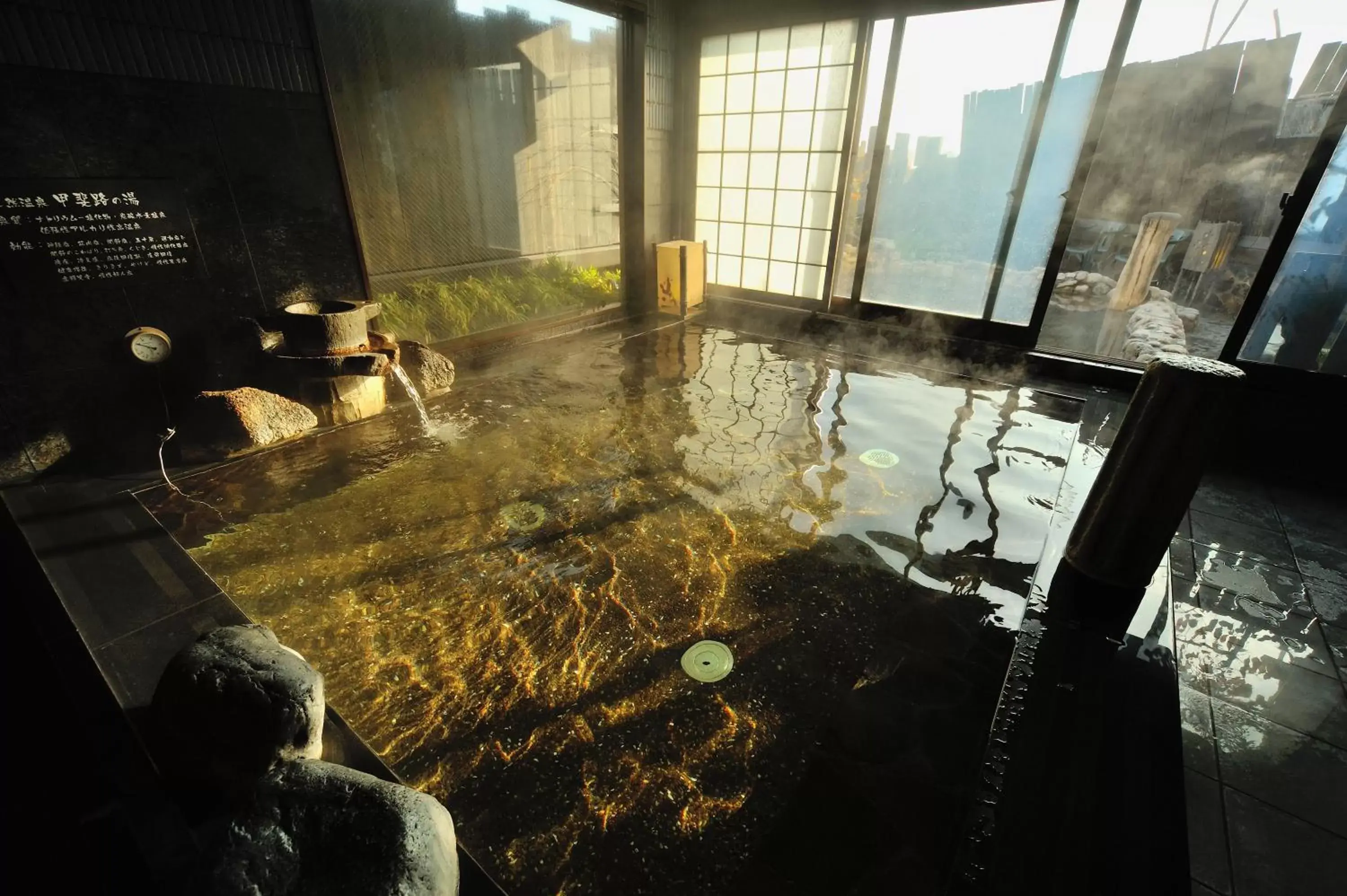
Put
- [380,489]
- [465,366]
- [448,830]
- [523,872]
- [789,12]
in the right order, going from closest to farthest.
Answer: [448,830] → [523,872] → [380,489] → [465,366] → [789,12]

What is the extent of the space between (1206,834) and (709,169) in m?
8.34

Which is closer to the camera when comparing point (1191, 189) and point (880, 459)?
point (880, 459)

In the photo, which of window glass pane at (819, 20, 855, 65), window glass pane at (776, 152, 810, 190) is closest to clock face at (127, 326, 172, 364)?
window glass pane at (776, 152, 810, 190)

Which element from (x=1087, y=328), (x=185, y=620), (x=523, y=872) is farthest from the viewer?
(x=1087, y=328)

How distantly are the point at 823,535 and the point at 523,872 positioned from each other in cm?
218

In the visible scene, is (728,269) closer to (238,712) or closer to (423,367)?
(423,367)

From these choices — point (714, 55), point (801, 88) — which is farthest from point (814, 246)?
point (714, 55)

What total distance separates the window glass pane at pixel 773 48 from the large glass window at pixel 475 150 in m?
1.87

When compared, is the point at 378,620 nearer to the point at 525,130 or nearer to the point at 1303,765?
the point at 1303,765

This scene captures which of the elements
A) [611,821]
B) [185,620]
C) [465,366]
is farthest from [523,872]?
[465,366]

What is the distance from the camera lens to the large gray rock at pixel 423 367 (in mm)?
5156

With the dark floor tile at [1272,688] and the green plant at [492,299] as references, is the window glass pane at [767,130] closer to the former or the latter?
the green plant at [492,299]

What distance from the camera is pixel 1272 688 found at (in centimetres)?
237

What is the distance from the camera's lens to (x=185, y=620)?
248 cm
